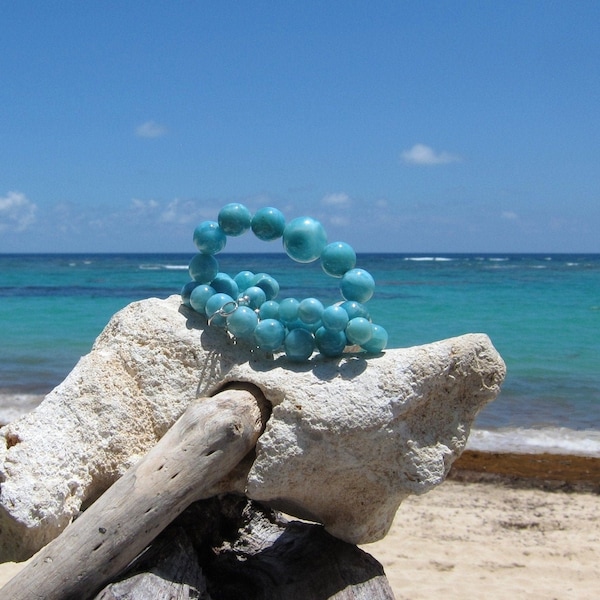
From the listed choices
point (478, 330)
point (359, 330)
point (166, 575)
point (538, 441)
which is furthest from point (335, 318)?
point (478, 330)

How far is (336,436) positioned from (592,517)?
3.94m

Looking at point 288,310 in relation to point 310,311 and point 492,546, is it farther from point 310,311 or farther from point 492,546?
point 492,546

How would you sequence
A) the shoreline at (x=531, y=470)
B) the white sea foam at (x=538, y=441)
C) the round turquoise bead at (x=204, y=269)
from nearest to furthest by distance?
the round turquoise bead at (x=204, y=269) → the shoreline at (x=531, y=470) → the white sea foam at (x=538, y=441)

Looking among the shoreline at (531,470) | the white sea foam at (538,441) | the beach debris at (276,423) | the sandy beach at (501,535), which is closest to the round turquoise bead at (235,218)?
the beach debris at (276,423)

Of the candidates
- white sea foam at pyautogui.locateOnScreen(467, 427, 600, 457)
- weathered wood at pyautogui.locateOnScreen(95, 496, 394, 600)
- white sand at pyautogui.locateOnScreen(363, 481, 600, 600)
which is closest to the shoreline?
white sand at pyautogui.locateOnScreen(363, 481, 600, 600)

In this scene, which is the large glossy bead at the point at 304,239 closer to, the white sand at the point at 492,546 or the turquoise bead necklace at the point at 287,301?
the turquoise bead necklace at the point at 287,301

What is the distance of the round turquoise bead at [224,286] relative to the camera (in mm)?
3148

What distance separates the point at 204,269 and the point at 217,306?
0.83 feet

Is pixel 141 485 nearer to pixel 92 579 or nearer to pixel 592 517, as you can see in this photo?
pixel 92 579

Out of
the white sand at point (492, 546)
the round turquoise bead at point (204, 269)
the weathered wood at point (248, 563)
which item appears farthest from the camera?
the white sand at point (492, 546)

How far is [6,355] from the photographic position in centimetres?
1223

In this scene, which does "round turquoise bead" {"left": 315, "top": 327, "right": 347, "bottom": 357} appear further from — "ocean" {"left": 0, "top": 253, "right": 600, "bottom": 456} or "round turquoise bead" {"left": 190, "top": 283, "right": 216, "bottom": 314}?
"ocean" {"left": 0, "top": 253, "right": 600, "bottom": 456}

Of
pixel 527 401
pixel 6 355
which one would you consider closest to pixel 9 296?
pixel 6 355

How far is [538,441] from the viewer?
25.2 feet
